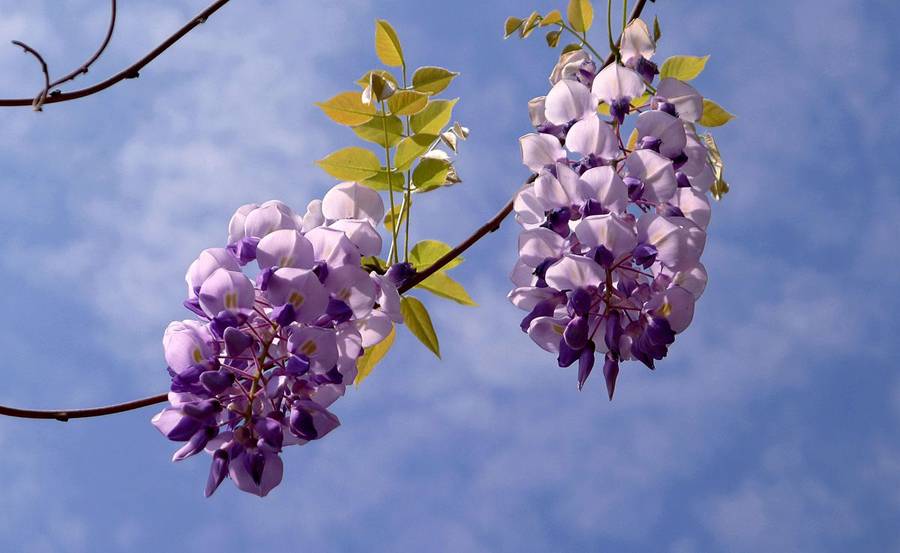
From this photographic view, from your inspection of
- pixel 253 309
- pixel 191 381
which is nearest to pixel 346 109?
pixel 253 309

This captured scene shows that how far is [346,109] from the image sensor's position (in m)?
1.78

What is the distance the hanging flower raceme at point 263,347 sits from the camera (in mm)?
1408

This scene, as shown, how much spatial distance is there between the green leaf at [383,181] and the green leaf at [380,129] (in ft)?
0.17

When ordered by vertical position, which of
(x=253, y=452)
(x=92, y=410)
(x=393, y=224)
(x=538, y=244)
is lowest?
(x=92, y=410)

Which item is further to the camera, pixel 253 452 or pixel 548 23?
pixel 548 23

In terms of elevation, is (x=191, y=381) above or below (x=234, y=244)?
below

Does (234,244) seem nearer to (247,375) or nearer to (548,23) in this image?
(247,375)

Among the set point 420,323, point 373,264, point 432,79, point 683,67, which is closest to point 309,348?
point 373,264

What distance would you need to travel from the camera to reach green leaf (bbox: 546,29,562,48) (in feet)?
→ 6.96

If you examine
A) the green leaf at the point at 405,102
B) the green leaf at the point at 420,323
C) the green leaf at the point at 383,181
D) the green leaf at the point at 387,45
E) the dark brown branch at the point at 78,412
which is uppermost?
the green leaf at the point at 387,45

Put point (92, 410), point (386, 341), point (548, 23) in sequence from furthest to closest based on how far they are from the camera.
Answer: point (548, 23) → point (386, 341) → point (92, 410)

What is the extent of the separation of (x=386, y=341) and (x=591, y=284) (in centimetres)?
41

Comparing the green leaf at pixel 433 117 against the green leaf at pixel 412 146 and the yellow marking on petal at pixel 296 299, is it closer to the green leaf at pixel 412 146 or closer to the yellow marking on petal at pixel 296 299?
the green leaf at pixel 412 146

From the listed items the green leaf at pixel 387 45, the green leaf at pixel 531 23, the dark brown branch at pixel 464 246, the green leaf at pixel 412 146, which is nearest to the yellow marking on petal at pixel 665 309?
the dark brown branch at pixel 464 246
